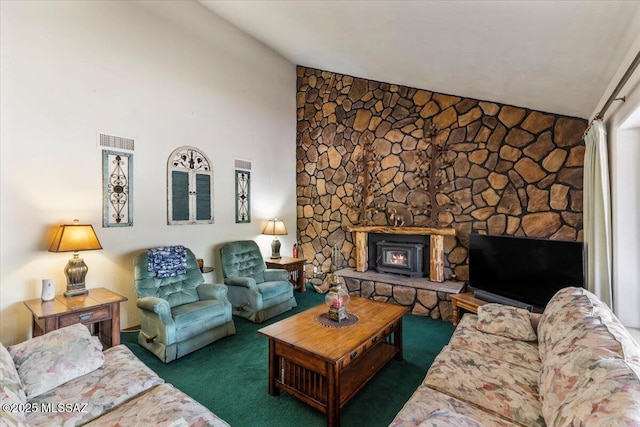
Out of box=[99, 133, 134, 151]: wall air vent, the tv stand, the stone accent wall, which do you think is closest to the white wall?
box=[99, 133, 134, 151]: wall air vent

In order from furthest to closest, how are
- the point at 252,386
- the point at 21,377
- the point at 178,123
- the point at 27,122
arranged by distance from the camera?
the point at 178,123 < the point at 27,122 < the point at 252,386 < the point at 21,377

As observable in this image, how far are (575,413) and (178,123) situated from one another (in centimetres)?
452

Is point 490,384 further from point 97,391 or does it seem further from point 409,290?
point 409,290

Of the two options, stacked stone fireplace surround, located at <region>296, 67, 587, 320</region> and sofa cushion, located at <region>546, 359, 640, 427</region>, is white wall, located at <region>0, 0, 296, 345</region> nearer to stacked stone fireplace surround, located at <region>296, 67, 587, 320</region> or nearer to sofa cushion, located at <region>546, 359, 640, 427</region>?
stacked stone fireplace surround, located at <region>296, 67, 587, 320</region>

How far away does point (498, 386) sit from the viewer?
1.72m

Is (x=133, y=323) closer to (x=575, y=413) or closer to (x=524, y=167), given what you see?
(x=575, y=413)

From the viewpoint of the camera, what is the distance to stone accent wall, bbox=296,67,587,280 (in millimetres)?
3555

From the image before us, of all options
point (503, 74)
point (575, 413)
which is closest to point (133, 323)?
point (575, 413)

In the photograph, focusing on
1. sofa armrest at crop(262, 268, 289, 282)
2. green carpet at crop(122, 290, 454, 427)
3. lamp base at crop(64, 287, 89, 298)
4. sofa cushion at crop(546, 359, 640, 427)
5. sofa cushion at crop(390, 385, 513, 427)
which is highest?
sofa cushion at crop(546, 359, 640, 427)

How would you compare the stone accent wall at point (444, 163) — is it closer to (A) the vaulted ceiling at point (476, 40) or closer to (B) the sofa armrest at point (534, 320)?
(A) the vaulted ceiling at point (476, 40)

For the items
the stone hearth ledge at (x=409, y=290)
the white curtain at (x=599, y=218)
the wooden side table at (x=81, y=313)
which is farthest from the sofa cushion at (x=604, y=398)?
the wooden side table at (x=81, y=313)

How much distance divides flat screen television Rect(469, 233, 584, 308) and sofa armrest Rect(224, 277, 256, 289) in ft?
9.08

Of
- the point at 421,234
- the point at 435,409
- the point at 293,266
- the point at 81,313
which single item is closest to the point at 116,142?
the point at 81,313

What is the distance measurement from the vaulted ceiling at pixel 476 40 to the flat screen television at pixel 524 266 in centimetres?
147
